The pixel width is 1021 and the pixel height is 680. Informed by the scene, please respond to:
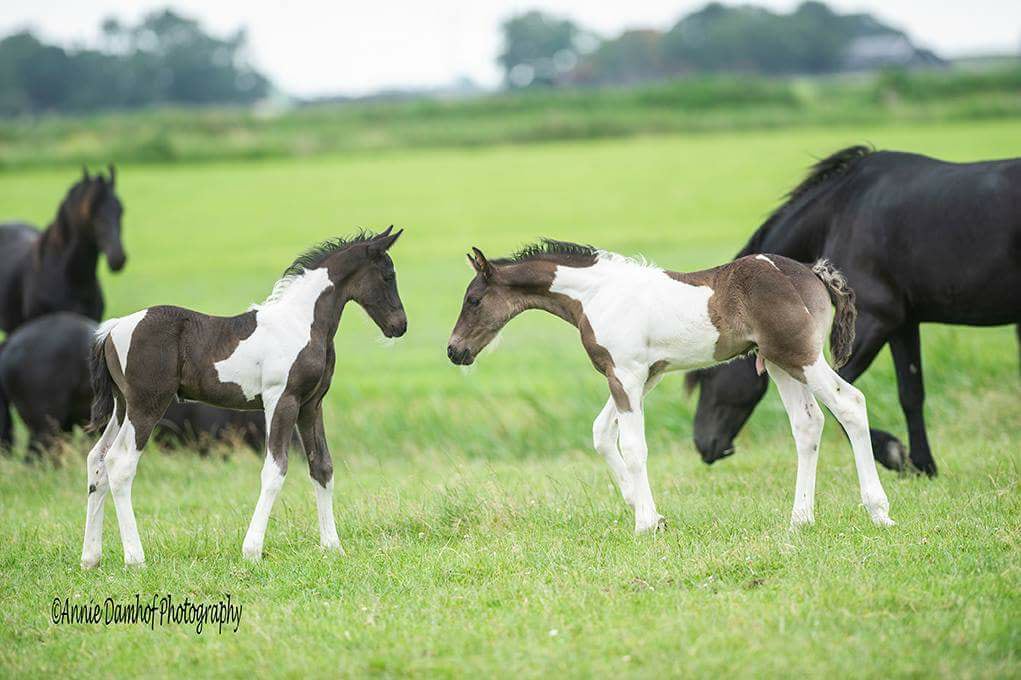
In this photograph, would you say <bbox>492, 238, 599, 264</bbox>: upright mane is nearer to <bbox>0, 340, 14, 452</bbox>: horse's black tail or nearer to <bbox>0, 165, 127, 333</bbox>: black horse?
<bbox>0, 340, 14, 452</bbox>: horse's black tail

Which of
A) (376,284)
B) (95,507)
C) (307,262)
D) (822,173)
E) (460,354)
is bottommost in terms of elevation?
(95,507)

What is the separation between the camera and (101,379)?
6.94 meters

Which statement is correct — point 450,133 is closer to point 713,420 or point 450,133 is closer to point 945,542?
point 713,420

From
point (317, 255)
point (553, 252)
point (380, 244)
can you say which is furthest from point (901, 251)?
point (317, 255)

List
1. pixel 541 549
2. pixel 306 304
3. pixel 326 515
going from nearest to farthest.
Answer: pixel 541 549 < pixel 306 304 < pixel 326 515

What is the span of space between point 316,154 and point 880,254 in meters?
40.5

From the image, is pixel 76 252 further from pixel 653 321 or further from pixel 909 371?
pixel 909 371

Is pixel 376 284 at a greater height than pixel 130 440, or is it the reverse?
pixel 376 284

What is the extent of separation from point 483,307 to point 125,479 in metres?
2.30

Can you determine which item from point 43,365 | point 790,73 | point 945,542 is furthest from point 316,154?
point 790,73

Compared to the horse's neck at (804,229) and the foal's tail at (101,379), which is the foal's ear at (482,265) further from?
the horse's neck at (804,229)

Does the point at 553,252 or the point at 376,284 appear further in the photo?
the point at 553,252

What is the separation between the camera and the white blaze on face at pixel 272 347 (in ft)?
22.2

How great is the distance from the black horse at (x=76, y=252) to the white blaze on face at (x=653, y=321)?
322 inches
